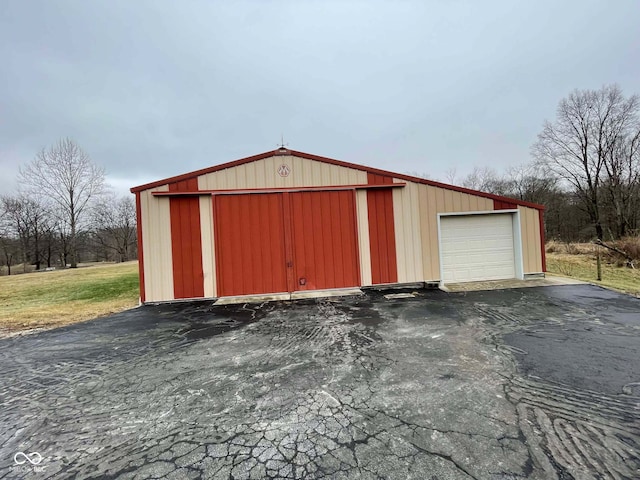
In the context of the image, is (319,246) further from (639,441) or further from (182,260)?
(639,441)

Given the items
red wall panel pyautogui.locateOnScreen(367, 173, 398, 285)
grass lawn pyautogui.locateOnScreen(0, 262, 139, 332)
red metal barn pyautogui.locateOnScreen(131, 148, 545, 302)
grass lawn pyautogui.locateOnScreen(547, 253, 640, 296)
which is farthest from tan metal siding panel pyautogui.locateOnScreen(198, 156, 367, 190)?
grass lawn pyautogui.locateOnScreen(547, 253, 640, 296)

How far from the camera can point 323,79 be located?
50.2ft

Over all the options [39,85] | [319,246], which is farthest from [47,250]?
[319,246]

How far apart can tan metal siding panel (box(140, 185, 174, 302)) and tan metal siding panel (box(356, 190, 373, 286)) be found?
5088 mm

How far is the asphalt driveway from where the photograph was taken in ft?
5.86

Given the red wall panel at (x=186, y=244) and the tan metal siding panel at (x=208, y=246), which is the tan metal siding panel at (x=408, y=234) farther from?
the red wall panel at (x=186, y=244)

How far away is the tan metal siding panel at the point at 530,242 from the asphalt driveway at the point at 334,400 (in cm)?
366

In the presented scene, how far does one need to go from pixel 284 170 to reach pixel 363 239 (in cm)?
291

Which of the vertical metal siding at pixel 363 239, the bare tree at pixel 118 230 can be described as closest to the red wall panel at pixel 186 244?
the vertical metal siding at pixel 363 239

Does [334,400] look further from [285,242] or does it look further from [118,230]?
[118,230]

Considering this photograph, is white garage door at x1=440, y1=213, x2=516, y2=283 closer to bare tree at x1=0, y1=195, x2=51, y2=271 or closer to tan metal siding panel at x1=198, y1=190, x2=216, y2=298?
tan metal siding panel at x1=198, y1=190, x2=216, y2=298

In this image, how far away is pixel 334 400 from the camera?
2.49 m

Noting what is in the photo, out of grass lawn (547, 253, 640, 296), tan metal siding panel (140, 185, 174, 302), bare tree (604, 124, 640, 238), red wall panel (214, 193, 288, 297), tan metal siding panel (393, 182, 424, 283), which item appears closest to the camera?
tan metal siding panel (140, 185, 174, 302)

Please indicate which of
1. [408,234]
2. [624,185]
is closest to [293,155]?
[408,234]
